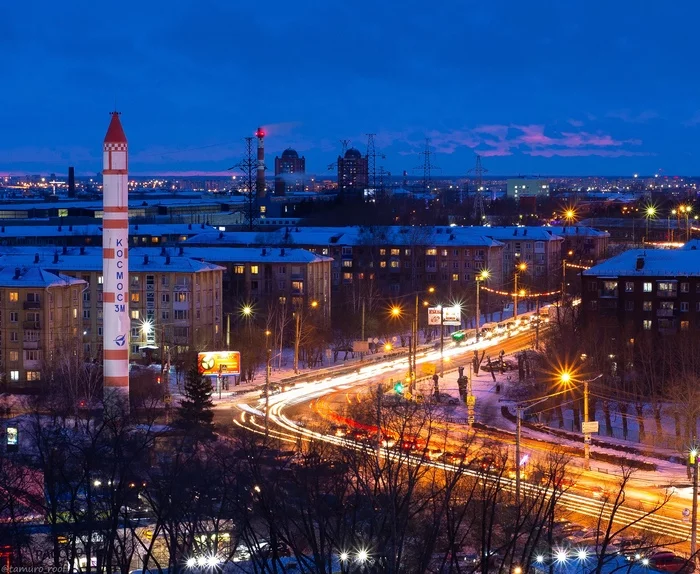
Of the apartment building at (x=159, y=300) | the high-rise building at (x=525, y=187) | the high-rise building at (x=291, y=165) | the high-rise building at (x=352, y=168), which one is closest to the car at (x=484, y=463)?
the apartment building at (x=159, y=300)

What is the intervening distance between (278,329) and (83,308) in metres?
6.01

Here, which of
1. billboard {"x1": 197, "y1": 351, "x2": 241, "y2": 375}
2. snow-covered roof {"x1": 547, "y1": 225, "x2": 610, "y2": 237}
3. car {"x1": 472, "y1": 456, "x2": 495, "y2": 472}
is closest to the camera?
car {"x1": 472, "y1": 456, "x2": 495, "y2": 472}

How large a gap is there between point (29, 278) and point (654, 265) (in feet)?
57.7

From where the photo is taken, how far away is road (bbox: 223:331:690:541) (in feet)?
67.9

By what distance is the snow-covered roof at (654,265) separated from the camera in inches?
1543

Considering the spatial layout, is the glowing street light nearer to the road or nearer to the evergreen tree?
the road

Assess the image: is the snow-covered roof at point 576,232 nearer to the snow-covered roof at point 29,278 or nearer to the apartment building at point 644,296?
the apartment building at point 644,296

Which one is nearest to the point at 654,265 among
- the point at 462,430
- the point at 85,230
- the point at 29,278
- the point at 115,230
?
the point at 462,430

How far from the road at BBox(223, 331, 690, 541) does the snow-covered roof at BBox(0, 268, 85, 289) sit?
8786mm

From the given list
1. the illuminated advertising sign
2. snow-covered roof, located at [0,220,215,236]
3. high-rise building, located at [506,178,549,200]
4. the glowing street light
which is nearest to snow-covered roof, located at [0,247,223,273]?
the glowing street light

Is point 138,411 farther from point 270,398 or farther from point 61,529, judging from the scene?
point 61,529

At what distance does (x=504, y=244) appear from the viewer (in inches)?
2672

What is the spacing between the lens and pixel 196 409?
27422mm

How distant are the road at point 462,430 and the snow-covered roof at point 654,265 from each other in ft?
11.0
